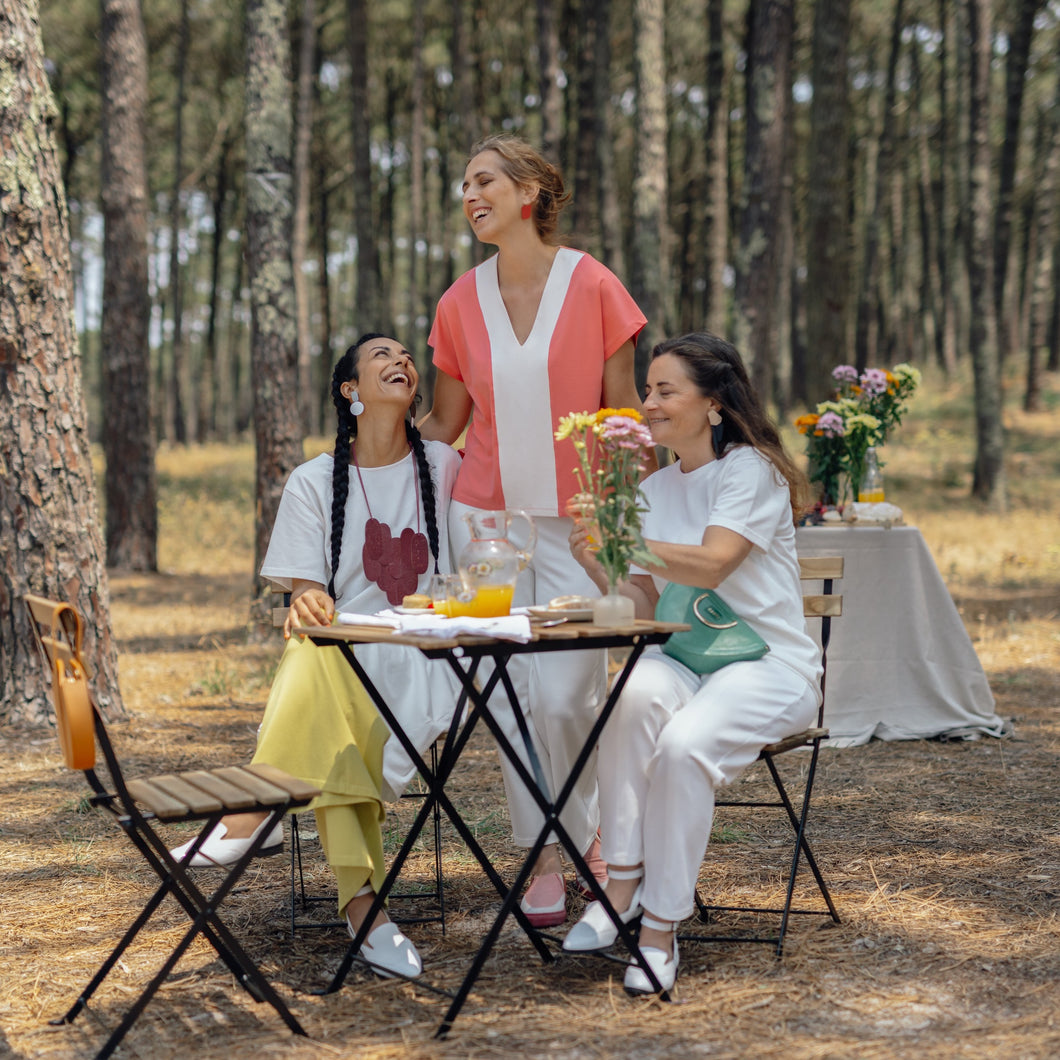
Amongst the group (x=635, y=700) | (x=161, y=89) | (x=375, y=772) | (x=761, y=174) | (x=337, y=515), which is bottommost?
(x=375, y=772)

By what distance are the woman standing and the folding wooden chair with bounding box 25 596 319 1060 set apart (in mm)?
910

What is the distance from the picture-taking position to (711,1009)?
8.75 feet

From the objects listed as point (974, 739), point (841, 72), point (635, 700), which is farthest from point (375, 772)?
point (841, 72)

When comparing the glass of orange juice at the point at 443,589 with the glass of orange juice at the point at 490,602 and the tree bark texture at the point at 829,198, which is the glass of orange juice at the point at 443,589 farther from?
the tree bark texture at the point at 829,198

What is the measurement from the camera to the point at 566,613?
289 centimetres

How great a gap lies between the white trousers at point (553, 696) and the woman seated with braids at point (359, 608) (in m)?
0.17

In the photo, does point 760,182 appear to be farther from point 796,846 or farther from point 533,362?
point 796,846

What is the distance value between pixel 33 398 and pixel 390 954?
349 centimetres

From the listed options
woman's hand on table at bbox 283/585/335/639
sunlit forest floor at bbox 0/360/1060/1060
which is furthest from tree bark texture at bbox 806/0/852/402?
woman's hand on table at bbox 283/585/335/639

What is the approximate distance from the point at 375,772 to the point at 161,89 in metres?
21.3

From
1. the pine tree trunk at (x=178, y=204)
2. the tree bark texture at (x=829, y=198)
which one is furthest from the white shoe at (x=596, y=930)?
the pine tree trunk at (x=178, y=204)

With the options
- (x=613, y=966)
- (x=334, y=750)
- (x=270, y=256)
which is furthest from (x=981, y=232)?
(x=334, y=750)

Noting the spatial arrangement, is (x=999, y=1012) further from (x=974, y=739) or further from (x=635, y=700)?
(x=974, y=739)

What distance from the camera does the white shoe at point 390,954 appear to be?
9.44 feet
